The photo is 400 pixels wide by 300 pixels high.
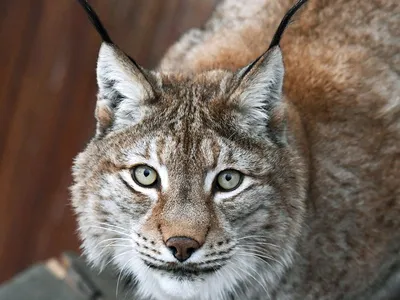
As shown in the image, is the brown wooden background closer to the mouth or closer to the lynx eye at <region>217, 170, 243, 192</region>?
the lynx eye at <region>217, 170, 243, 192</region>

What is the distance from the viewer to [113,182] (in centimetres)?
235

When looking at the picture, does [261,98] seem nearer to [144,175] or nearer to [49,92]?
[144,175]

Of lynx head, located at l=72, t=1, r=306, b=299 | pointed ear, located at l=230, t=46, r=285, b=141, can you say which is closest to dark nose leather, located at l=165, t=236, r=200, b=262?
lynx head, located at l=72, t=1, r=306, b=299

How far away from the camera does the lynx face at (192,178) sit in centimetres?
222

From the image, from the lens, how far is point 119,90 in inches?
94.1

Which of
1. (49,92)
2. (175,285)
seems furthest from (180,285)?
(49,92)

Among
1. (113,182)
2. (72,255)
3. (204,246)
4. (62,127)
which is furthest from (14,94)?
(204,246)

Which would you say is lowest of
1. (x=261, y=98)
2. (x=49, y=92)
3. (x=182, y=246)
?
(x=182, y=246)

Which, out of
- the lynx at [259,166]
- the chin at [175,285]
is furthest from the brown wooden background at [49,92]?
the chin at [175,285]

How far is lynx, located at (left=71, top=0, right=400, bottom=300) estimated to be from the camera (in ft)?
7.38

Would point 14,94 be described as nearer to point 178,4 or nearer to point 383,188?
point 178,4

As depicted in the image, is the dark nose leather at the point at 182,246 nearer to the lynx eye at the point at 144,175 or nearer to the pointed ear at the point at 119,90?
the lynx eye at the point at 144,175

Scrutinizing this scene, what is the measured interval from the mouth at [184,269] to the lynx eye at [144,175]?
0.74ft

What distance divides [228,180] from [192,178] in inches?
4.6
